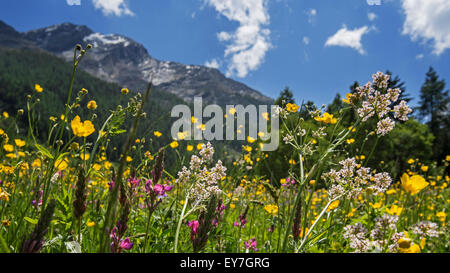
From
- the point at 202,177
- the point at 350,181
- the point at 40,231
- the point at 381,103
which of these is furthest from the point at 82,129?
the point at 381,103

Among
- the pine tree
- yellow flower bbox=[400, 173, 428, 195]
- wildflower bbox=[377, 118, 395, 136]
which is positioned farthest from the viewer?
the pine tree

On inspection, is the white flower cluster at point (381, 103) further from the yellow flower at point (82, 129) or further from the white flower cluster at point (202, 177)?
the yellow flower at point (82, 129)

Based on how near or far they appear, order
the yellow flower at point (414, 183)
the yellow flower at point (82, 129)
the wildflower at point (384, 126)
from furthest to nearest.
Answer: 1. the wildflower at point (384, 126)
2. the yellow flower at point (82, 129)
3. the yellow flower at point (414, 183)

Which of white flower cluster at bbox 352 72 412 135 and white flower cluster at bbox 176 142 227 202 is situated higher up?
white flower cluster at bbox 352 72 412 135

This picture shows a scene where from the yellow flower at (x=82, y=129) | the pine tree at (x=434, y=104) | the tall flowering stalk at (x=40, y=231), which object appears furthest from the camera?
the pine tree at (x=434, y=104)

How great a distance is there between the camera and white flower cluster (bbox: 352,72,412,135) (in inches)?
49.6

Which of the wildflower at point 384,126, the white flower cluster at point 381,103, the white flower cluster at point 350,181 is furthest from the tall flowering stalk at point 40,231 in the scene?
the wildflower at point 384,126

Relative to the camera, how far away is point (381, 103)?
1.26m

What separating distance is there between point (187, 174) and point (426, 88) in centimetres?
4897

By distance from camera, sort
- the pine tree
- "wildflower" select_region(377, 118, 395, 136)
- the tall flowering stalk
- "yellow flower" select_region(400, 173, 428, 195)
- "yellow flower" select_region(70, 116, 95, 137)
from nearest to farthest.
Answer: the tall flowering stalk
"yellow flower" select_region(400, 173, 428, 195)
"yellow flower" select_region(70, 116, 95, 137)
"wildflower" select_region(377, 118, 395, 136)
the pine tree

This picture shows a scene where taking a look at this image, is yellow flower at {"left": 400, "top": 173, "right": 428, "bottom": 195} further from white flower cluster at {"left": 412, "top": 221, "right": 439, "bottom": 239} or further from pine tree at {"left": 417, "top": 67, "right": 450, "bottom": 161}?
pine tree at {"left": 417, "top": 67, "right": 450, "bottom": 161}

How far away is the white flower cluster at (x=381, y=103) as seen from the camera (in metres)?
1.26

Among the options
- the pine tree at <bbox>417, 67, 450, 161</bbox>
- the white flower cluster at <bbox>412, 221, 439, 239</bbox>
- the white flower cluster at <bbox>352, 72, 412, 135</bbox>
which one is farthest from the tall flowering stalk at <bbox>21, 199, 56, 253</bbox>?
the pine tree at <bbox>417, 67, 450, 161</bbox>
